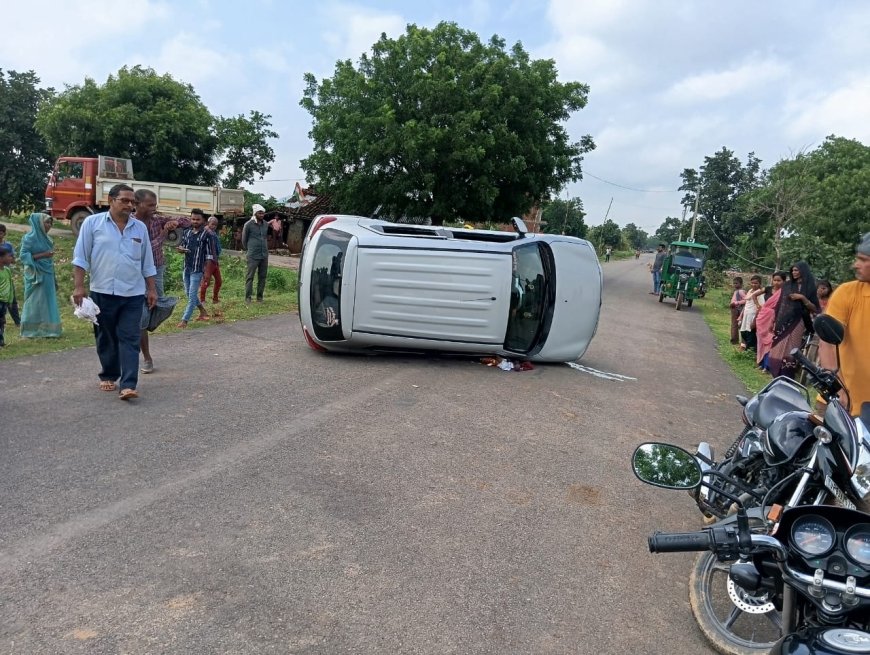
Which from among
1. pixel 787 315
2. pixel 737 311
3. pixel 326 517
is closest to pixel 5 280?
pixel 326 517

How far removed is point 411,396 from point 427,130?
15914 mm

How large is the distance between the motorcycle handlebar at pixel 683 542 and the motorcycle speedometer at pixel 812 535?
0.85 ft

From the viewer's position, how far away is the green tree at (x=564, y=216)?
69.9m

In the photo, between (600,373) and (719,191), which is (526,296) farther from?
(719,191)

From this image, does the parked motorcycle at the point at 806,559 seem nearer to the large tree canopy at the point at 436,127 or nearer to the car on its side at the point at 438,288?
the car on its side at the point at 438,288

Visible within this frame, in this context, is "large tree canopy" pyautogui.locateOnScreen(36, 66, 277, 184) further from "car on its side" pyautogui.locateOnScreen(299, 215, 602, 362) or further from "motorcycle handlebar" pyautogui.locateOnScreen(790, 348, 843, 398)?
"motorcycle handlebar" pyautogui.locateOnScreen(790, 348, 843, 398)

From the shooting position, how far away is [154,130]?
3306cm

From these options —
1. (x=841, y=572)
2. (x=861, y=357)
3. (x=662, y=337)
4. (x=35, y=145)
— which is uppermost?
(x=35, y=145)

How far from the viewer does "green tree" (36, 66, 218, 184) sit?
107 ft

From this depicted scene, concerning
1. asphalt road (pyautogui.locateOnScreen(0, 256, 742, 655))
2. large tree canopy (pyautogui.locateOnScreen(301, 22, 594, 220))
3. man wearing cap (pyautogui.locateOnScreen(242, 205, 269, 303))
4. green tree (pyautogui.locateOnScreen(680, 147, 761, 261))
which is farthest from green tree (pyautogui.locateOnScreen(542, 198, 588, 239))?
asphalt road (pyautogui.locateOnScreen(0, 256, 742, 655))

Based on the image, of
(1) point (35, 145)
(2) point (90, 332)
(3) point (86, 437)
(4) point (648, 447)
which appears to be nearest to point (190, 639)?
(4) point (648, 447)

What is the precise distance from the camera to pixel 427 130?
2133cm

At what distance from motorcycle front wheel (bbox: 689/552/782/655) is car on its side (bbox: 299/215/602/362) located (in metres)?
5.45

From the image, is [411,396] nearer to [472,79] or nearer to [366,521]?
[366,521]
